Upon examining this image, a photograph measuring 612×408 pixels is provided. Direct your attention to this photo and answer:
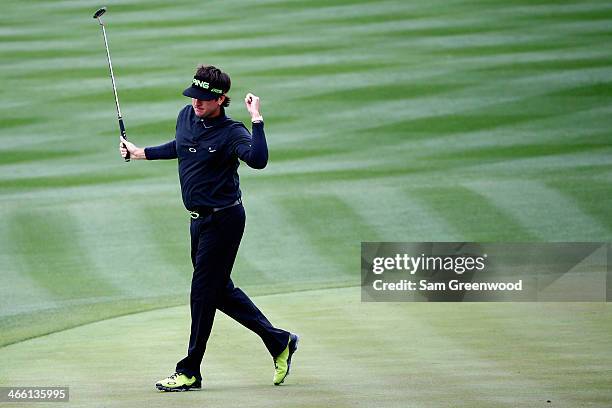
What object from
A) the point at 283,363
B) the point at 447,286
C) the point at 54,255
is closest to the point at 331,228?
the point at 54,255

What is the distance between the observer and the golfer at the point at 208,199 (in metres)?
7.89

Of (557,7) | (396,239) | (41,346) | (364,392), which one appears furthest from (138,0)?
(364,392)

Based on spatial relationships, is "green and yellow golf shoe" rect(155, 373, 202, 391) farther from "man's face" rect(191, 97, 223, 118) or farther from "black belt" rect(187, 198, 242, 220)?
"man's face" rect(191, 97, 223, 118)

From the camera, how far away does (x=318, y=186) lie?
17172 mm

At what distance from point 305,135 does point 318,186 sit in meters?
3.99

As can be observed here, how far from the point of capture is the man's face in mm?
Result: 7910

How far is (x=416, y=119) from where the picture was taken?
21.6 metres

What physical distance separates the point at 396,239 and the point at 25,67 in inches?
551

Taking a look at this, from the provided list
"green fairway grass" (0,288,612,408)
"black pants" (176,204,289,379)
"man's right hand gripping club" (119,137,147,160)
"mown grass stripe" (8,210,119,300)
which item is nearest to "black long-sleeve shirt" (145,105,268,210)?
"black pants" (176,204,289,379)

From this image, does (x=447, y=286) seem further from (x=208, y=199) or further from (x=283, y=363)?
(x=208, y=199)

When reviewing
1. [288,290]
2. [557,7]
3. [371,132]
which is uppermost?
[557,7]

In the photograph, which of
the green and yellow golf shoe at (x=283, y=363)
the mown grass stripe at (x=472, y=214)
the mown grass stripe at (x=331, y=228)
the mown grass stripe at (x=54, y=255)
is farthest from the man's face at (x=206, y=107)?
the mown grass stripe at (x=472, y=214)

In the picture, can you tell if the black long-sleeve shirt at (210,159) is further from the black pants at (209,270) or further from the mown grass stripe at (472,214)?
the mown grass stripe at (472,214)

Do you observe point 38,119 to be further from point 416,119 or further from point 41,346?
point 41,346
